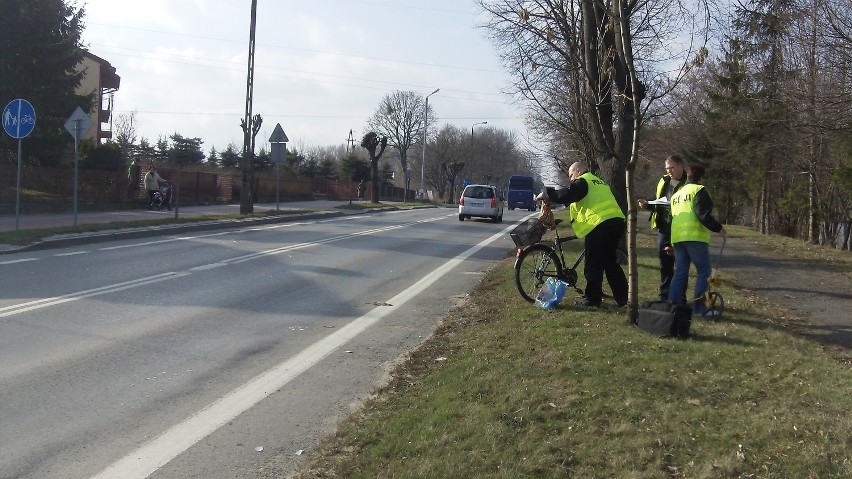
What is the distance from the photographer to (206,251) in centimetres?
1692

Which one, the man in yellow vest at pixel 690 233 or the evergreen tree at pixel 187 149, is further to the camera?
the evergreen tree at pixel 187 149

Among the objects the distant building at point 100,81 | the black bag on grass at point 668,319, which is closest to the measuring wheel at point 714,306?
the black bag on grass at point 668,319

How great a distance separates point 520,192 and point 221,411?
6641cm

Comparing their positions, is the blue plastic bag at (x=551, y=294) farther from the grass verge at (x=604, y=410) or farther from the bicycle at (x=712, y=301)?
the bicycle at (x=712, y=301)

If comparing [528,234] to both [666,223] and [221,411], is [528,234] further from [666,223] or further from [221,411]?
[221,411]

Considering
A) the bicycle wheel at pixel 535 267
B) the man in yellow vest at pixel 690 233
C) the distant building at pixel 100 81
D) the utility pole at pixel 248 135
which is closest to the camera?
the man in yellow vest at pixel 690 233

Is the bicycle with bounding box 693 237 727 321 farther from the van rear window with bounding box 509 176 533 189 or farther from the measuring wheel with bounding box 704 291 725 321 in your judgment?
the van rear window with bounding box 509 176 533 189

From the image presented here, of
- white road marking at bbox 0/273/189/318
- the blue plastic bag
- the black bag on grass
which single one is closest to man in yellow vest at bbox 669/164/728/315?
the black bag on grass

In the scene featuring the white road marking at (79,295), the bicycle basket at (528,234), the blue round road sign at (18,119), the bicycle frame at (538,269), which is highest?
the blue round road sign at (18,119)

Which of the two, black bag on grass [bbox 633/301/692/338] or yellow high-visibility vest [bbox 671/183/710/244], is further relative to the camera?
yellow high-visibility vest [bbox 671/183/710/244]

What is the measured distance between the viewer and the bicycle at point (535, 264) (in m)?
9.99

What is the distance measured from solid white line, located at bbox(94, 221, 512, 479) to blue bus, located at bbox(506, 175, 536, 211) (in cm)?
6020

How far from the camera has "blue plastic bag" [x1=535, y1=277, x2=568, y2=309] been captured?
371 inches

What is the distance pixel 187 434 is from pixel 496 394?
2069mm
